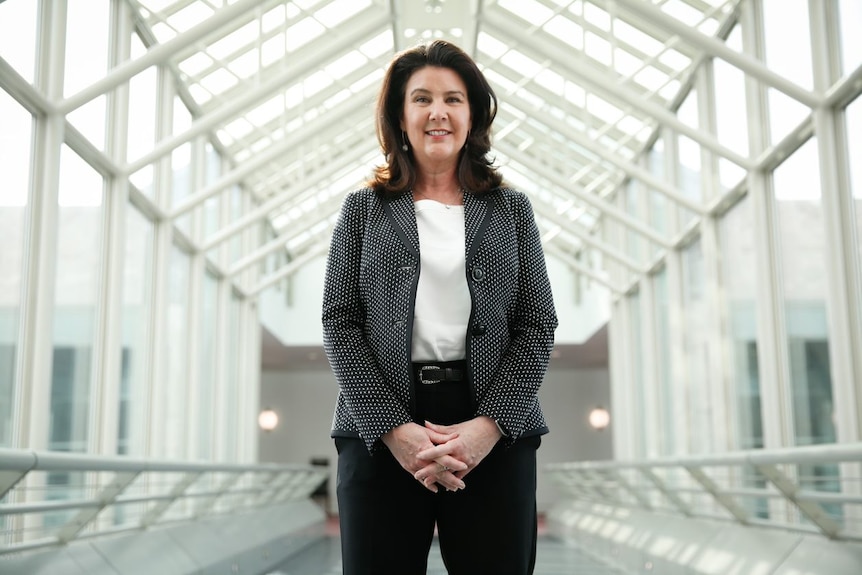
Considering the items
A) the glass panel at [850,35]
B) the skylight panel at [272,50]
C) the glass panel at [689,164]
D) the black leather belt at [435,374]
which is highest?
the skylight panel at [272,50]

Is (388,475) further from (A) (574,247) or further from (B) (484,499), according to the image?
(A) (574,247)

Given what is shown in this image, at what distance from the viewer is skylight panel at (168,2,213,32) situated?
11109 millimetres

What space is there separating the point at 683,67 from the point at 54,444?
27.7 ft

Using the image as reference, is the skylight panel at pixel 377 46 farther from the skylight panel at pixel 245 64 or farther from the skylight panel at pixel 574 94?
the skylight panel at pixel 574 94

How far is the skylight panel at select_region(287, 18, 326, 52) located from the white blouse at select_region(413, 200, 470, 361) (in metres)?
10.9

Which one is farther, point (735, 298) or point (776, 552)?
point (735, 298)

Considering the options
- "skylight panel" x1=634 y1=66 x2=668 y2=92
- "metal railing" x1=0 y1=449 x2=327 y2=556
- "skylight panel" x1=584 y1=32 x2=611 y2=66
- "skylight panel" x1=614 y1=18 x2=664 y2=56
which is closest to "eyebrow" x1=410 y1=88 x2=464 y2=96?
"metal railing" x1=0 y1=449 x2=327 y2=556

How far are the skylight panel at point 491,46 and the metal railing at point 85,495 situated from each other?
21.2 feet

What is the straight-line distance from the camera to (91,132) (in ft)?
29.2

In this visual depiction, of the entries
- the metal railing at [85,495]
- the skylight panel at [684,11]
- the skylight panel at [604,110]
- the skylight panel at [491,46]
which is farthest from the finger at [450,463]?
the skylight panel at [604,110]

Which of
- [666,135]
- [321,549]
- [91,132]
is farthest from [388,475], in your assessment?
[666,135]

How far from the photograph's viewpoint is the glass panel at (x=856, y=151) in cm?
726

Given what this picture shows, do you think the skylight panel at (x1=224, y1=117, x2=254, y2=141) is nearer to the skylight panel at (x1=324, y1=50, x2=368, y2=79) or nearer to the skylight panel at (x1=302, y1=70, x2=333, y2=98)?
the skylight panel at (x1=302, y1=70, x2=333, y2=98)

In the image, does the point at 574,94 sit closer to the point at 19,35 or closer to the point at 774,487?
the point at 774,487
